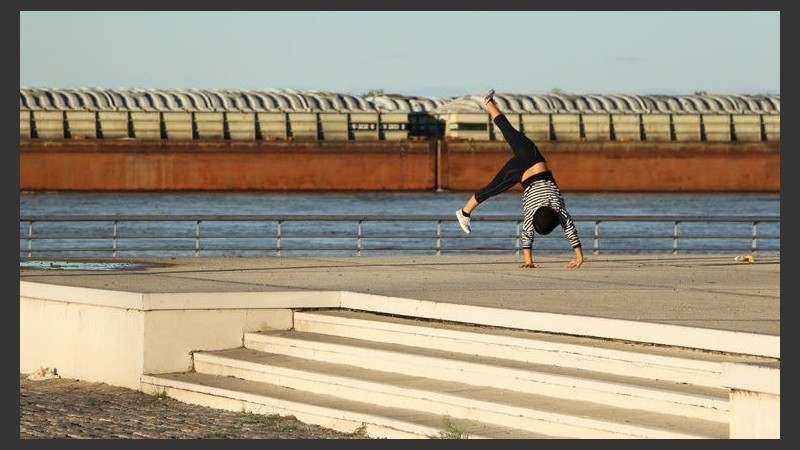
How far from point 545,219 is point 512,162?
27.1 inches

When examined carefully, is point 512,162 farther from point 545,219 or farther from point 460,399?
point 460,399

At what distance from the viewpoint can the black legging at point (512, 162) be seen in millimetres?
16469

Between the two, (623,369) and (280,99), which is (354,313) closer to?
(623,369)

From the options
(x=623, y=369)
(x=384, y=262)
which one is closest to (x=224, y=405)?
(x=623, y=369)

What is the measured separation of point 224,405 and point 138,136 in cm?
7049

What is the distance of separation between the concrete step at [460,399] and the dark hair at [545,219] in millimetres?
4607

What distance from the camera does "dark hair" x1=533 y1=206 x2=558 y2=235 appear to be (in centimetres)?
1659

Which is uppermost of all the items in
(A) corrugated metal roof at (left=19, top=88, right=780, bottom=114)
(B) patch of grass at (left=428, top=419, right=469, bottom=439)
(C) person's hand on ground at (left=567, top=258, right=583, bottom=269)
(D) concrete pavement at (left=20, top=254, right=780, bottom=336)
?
(A) corrugated metal roof at (left=19, top=88, right=780, bottom=114)

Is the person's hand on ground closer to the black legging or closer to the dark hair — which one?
the dark hair

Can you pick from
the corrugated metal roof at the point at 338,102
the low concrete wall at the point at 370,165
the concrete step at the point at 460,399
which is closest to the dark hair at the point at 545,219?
the concrete step at the point at 460,399

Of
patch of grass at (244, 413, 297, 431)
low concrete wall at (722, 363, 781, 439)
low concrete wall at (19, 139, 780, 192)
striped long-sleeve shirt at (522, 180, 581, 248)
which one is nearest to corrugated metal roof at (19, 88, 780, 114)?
low concrete wall at (19, 139, 780, 192)

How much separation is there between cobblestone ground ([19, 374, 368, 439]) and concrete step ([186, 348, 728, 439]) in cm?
51

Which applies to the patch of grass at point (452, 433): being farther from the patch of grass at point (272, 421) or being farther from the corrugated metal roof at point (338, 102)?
the corrugated metal roof at point (338, 102)

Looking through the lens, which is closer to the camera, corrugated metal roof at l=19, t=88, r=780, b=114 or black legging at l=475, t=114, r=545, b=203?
black legging at l=475, t=114, r=545, b=203
